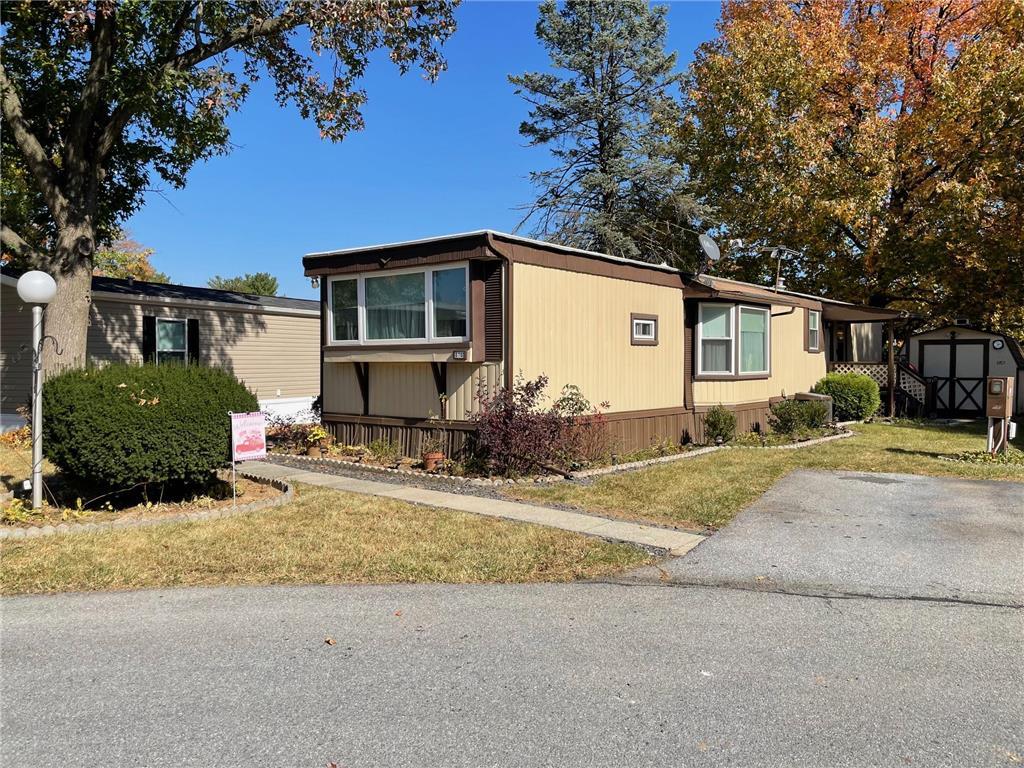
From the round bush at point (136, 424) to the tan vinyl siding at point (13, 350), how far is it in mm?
9158

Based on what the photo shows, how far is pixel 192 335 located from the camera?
1650cm

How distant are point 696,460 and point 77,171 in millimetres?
10875

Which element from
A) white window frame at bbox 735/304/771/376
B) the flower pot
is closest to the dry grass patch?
the flower pot

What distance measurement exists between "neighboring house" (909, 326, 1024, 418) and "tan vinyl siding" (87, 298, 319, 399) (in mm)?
17291

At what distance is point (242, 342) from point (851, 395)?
15.1m

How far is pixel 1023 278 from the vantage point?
1883 cm

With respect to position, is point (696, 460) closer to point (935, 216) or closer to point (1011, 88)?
point (935, 216)

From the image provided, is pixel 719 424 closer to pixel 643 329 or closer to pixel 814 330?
pixel 643 329

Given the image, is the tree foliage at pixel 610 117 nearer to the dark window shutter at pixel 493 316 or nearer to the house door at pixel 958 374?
the house door at pixel 958 374

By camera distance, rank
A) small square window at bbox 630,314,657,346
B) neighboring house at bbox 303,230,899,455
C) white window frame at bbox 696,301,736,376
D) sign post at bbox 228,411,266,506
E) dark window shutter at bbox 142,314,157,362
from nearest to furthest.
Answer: sign post at bbox 228,411,266,506
neighboring house at bbox 303,230,899,455
small square window at bbox 630,314,657,346
white window frame at bbox 696,301,736,376
dark window shutter at bbox 142,314,157,362

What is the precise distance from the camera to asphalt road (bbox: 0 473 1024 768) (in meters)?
2.92

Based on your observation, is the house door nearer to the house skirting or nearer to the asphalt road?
the house skirting

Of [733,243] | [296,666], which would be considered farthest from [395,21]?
[296,666]

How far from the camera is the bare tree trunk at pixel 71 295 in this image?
427 inches
